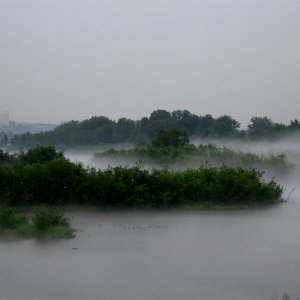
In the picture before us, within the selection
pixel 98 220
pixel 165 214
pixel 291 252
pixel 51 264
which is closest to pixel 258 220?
pixel 165 214

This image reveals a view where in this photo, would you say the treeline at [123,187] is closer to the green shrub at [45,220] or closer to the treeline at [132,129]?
the green shrub at [45,220]

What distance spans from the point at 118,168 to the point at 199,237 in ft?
16.7

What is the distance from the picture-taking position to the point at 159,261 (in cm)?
868

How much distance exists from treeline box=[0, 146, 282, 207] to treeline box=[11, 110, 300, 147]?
4039cm

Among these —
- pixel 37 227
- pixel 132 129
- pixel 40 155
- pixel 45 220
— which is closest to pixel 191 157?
pixel 40 155

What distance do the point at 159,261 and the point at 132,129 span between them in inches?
2083

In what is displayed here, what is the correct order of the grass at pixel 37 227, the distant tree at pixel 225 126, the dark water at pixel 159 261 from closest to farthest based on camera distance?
the dark water at pixel 159 261 < the grass at pixel 37 227 < the distant tree at pixel 225 126

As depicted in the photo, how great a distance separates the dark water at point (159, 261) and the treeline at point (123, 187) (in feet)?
5.44

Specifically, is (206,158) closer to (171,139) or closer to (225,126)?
(171,139)

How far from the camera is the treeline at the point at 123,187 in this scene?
14.4 m

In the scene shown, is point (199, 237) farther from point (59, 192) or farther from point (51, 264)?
point (59, 192)

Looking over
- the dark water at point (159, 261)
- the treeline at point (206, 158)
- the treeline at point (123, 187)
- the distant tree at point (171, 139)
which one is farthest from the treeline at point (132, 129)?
the dark water at point (159, 261)

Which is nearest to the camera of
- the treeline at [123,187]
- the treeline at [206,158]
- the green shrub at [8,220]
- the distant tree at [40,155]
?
the green shrub at [8,220]

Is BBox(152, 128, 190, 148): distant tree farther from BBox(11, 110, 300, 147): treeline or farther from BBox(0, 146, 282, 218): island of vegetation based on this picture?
BBox(11, 110, 300, 147): treeline
